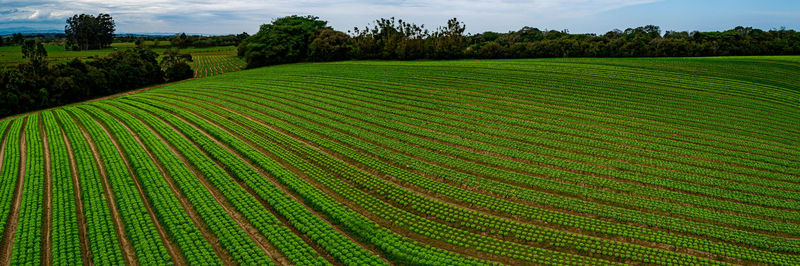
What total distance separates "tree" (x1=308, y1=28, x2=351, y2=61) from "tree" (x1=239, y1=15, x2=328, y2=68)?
355 cm

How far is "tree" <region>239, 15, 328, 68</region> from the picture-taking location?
310 ft

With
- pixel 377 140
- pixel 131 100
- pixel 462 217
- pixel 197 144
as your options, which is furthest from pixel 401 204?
pixel 131 100

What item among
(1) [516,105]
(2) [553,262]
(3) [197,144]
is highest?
(1) [516,105]

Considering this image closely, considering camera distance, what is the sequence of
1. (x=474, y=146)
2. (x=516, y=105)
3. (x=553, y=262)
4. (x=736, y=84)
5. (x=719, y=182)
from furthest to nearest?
(x=736, y=84), (x=516, y=105), (x=474, y=146), (x=719, y=182), (x=553, y=262)

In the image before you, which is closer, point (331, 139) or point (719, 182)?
point (719, 182)

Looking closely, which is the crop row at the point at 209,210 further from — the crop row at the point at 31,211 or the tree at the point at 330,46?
the tree at the point at 330,46

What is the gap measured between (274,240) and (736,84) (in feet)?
227

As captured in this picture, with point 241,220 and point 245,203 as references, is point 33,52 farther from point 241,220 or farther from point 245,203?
point 241,220

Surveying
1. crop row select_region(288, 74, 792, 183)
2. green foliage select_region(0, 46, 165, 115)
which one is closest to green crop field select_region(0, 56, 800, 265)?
crop row select_region(288, 74, 792, 183)

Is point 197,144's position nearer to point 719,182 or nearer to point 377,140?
point 377,140

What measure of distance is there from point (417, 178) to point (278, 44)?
7756cm

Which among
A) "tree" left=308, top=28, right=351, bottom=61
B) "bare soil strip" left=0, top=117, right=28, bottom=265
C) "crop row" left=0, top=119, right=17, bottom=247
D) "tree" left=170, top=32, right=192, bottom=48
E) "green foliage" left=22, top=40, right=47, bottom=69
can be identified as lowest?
"bare soil strip" left=0, top=117, right=28, bottom=265

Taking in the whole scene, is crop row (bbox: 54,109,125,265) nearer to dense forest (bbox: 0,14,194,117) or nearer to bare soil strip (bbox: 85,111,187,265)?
bare soil strip (bbox: 85,111,187,265)

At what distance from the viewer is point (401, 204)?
25.7 m
